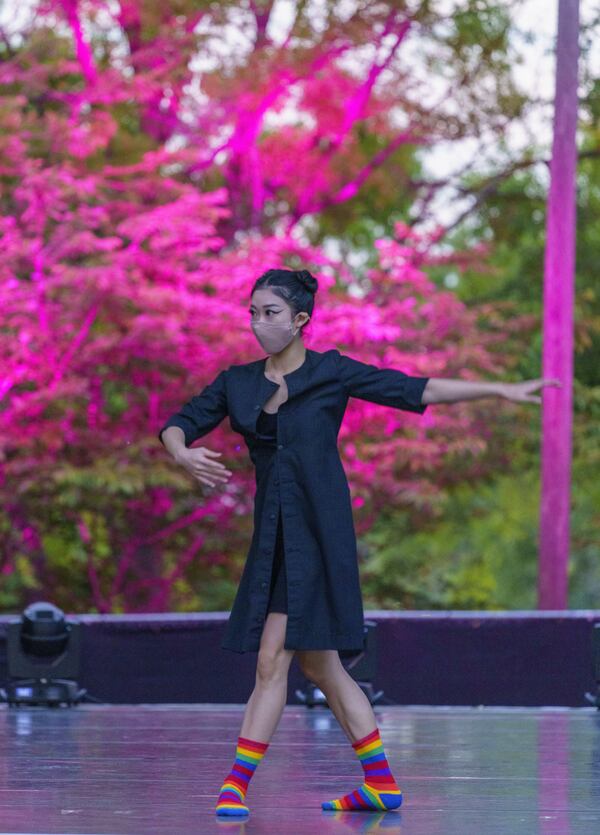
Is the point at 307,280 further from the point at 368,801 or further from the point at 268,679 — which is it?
the point at 368,801

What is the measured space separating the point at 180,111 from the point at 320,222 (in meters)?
2.87

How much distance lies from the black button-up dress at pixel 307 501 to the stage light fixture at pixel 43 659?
14.1 feet

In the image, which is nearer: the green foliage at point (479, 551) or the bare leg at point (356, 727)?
the bare leg at point (356, 727)

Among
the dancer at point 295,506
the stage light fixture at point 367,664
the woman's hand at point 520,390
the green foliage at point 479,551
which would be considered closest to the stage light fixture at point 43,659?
the stage light fixture at point 367,664

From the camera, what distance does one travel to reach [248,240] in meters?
12.1

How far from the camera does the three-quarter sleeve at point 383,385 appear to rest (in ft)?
14.1

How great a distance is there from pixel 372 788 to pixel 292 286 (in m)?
1.40

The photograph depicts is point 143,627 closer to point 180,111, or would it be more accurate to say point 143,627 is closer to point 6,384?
point 6,384

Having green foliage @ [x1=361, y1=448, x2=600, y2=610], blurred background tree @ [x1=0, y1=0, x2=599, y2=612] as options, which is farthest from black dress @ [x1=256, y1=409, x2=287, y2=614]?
green foliage @ [x1=361, y1=448, x2=600, y2=610]

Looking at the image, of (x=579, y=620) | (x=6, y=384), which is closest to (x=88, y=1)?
(x=6, y=384)

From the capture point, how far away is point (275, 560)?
4.30m

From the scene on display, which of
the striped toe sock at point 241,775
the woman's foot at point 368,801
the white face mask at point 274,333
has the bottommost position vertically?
the woman's foot at point 368,801

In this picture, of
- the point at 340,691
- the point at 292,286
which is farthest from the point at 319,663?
the point at 292,286

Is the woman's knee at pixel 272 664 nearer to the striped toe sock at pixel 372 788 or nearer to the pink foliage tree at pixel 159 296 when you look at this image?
the striped toe sock at pixel 372 788
